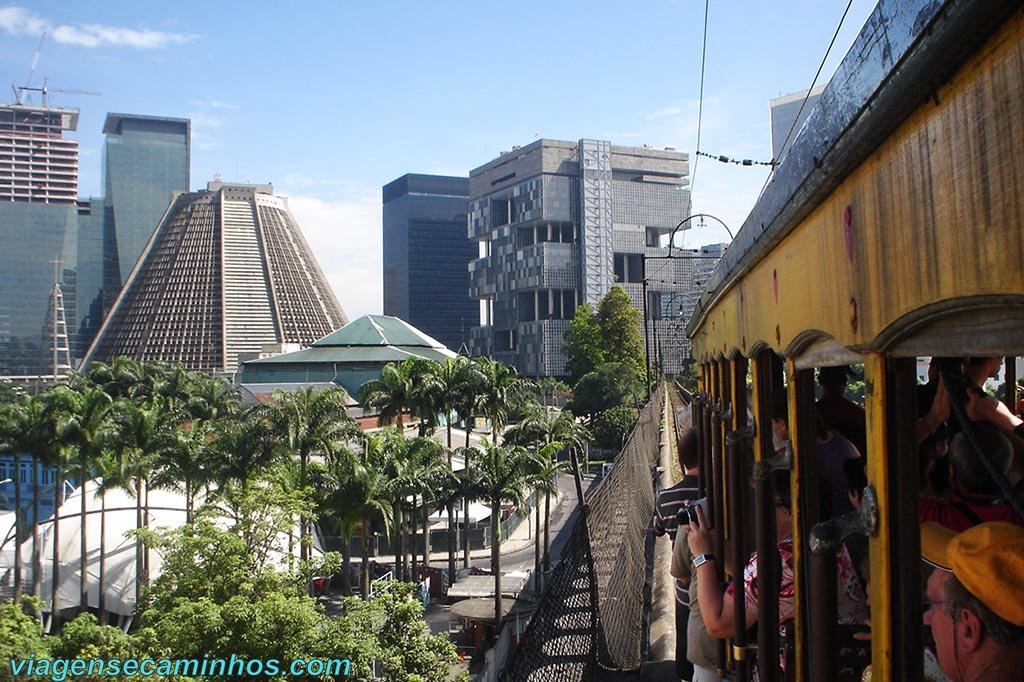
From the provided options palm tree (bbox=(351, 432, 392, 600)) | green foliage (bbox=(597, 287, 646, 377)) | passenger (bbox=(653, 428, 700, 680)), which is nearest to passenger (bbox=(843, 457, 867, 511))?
passenger (bbox=(653, 428, 700, 680))

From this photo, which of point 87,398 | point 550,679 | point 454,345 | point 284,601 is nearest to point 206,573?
point 284,601

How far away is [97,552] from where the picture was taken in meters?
28.8

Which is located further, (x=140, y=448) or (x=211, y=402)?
(x=211, y=402)

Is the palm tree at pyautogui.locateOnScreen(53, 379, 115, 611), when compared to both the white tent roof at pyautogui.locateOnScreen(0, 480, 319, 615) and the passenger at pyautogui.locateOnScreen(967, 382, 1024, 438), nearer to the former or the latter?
the white tent roof at pyautogui.locateOnScreen(0, 480, 319, 615)

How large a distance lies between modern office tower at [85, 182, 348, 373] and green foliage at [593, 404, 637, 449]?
44.3 m

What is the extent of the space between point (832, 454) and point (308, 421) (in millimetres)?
25219

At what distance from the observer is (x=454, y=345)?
463 feet

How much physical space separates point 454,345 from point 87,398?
113 meters

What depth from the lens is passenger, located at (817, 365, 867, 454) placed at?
3381 millimetres

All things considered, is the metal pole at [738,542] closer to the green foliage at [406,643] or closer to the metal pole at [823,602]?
the metal pole at [823,602]

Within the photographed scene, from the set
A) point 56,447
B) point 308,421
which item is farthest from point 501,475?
point 56,447

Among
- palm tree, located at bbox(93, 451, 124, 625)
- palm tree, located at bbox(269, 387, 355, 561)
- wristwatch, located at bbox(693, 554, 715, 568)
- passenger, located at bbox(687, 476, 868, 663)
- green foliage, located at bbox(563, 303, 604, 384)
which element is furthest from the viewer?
green foliage, located at bbox(563, 303, 604, 384)

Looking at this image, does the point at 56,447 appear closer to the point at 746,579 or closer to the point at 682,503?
the point at 682,503

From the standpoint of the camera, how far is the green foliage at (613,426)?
46.9 metres
